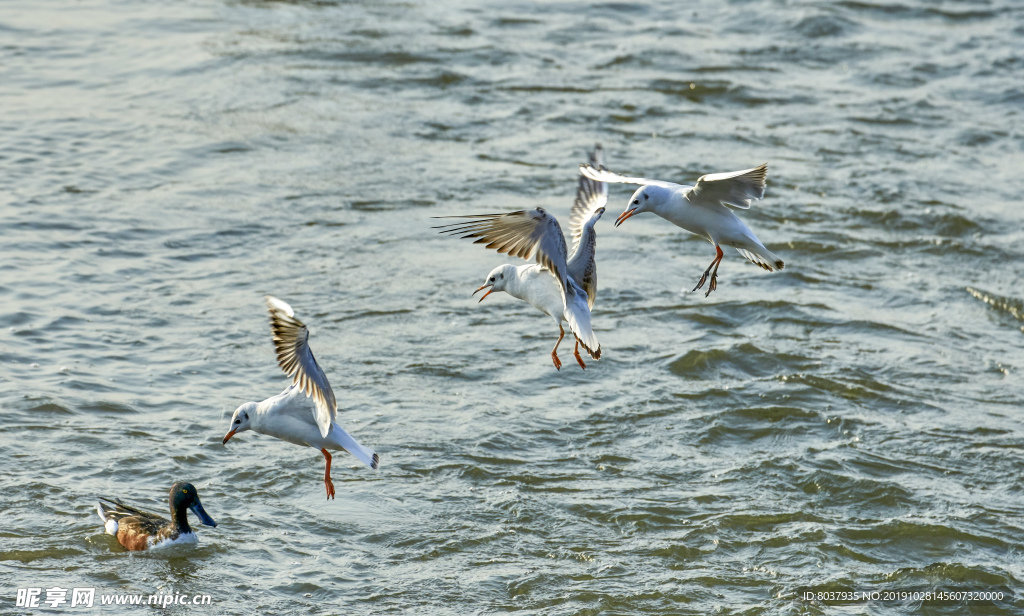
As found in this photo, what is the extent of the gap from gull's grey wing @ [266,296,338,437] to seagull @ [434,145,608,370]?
1100mm

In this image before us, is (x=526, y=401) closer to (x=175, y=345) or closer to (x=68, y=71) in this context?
(x=175, y=345)

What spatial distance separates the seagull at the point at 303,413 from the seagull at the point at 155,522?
2.25 ft

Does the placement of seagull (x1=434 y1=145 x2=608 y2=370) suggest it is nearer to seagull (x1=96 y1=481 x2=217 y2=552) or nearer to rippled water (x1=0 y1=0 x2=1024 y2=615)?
rippled water (x1=0 y1=0 x2=1024 y2=615)

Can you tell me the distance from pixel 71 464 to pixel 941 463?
680 centimetres

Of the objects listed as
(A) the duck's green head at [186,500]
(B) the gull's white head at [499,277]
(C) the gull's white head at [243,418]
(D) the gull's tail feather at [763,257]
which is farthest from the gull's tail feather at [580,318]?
(A) the duck's green head at [186,500]

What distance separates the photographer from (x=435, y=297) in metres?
12.8

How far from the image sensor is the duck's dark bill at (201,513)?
862 cm

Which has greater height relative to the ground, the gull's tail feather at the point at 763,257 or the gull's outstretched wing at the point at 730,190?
the gull's outstretched wing at the point at 730,190

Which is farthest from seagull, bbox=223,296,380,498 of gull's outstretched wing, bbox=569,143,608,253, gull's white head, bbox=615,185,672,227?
gull's white head, bbox=615,185,672,227

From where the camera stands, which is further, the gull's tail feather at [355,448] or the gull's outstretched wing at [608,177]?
the gull's outstretched wing at [608,177]

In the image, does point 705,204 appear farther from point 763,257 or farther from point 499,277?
point 499,277

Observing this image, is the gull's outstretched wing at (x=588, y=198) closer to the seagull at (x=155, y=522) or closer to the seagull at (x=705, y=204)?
the seagull at (x=705, y=204)

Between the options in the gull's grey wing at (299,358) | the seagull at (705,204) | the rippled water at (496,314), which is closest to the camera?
the gull's grey wing at (299,358)

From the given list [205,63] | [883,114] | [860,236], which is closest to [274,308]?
[860,236]
